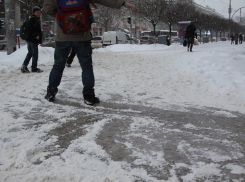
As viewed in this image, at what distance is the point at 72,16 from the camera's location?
3.23 metres

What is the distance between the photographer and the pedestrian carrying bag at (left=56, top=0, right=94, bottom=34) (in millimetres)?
3209

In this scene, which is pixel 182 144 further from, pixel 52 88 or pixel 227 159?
pixel 52 88

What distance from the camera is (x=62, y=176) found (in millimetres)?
1622

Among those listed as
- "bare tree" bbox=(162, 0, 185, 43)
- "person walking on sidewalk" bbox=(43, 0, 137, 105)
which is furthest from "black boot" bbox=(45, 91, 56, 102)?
"bare tree" bbox=(162, 0, 185, 43)

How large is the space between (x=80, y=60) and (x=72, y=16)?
0.60m

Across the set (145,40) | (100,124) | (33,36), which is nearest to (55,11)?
(100,124)

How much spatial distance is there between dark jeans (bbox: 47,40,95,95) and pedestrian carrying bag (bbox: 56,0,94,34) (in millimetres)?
225

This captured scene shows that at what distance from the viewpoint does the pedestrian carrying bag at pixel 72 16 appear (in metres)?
3.21

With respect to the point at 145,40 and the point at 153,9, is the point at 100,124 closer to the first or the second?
the point at 153,9

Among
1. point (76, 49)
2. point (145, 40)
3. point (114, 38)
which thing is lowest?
point (76, 49)

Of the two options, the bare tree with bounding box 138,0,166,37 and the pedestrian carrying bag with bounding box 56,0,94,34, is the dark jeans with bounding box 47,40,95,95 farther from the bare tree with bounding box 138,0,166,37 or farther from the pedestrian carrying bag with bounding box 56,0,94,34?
the bare tree with bounding box 138,0,166,37

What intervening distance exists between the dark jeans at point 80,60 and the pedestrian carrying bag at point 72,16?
0.23 metres

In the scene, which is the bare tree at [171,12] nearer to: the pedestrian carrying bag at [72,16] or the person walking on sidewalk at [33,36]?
the person walking on sidewalk at [33,36]

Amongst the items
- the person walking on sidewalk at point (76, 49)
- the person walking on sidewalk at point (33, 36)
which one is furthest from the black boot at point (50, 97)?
the person walking on sidewalk at point (33, 36)
